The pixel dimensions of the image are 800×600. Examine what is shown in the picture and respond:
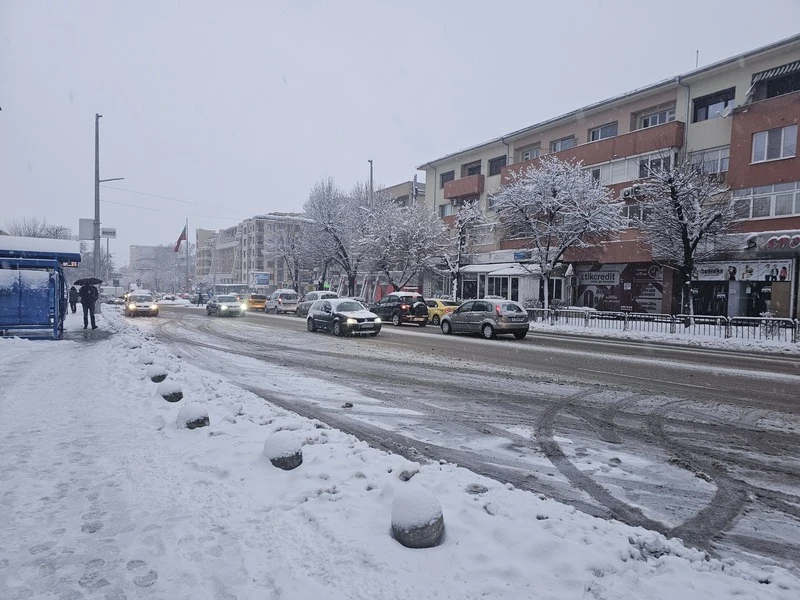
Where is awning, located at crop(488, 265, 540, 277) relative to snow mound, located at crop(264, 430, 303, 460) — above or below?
above

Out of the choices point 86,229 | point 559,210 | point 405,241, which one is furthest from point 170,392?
point 405,241

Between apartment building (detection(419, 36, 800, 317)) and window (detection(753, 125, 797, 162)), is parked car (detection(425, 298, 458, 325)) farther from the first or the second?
window (detection(753, 125, 797, 162))

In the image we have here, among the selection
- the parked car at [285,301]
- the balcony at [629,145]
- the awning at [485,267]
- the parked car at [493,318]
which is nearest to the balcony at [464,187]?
the balcony at [629,145]

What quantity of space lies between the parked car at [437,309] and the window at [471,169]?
63.3 feet

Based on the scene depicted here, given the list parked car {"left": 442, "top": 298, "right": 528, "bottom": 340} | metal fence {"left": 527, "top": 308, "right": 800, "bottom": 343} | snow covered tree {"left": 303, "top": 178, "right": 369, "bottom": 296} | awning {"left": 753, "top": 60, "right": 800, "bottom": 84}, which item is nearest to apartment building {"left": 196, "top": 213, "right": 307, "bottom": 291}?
snow covered tree {"left": 303, "top": 178, "right": 369, "bottom": 296}

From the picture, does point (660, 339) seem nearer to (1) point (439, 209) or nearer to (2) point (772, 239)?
(2) point (772, 239)

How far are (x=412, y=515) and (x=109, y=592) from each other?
182 centimetres

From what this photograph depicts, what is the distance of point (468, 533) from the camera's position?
350cm

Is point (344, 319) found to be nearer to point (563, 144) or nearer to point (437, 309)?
point (437, 309)

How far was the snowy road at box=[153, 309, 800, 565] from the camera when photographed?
431 cm

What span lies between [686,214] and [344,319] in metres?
15.0

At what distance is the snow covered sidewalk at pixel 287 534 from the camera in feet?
9.65

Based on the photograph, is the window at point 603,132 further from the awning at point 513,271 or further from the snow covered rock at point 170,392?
the snow covered rock at point 170,392

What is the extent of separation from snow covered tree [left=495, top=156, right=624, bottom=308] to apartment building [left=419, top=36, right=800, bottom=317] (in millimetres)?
2183
